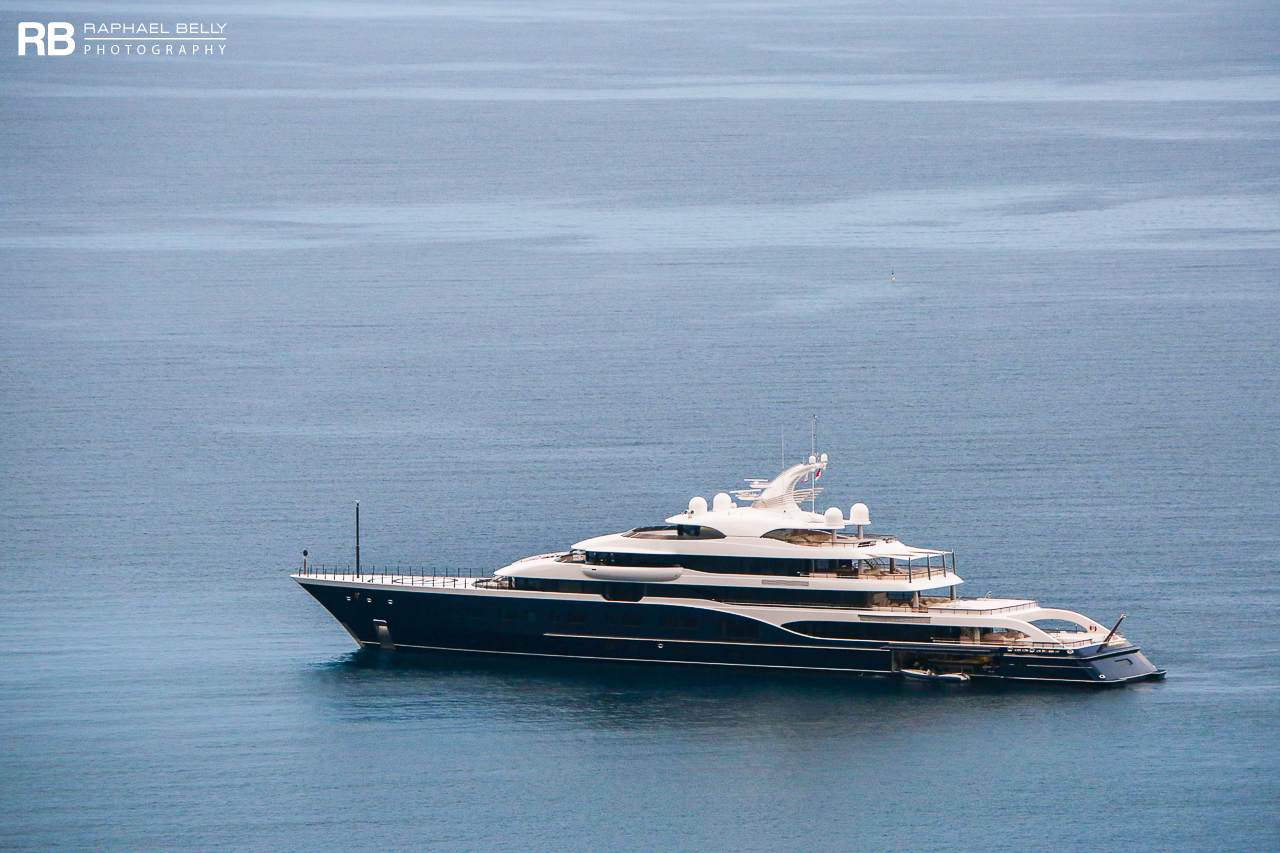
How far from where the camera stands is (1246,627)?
361 feet

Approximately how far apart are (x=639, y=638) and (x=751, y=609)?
19.0 feet

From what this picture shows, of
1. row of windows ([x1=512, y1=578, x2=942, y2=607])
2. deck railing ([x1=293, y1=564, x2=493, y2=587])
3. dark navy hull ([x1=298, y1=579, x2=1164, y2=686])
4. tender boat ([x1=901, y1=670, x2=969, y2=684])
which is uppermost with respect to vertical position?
deck railing ([x1=293, y1=564, x2=493, y2=587])

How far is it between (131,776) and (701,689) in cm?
2659

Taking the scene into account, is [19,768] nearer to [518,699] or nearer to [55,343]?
[518,699]

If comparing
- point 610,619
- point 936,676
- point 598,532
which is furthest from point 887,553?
point 598,532

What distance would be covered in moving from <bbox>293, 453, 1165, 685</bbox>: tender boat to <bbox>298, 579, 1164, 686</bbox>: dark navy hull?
7 cm

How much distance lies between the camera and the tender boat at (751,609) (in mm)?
103875

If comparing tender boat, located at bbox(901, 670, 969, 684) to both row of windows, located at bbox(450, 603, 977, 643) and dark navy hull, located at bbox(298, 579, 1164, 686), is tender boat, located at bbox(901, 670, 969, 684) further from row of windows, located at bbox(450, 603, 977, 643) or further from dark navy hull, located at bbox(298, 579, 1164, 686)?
row of windows, located at bbox(450, 603, 977, 643)

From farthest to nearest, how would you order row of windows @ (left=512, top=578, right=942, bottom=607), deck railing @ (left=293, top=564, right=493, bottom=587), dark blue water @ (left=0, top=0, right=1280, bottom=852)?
deck railing @ (left=293, top=564, right=493, bottom=587)
row of windows @ (left=512, top=578, right=942, bottom=607)
dark blue water @ (left=0, top=0, right=1280, bottom=852)

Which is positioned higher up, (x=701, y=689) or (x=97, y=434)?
(x=97, y=434)

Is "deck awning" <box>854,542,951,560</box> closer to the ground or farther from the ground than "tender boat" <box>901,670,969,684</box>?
farther from the ground

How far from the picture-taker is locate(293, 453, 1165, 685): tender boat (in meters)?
104

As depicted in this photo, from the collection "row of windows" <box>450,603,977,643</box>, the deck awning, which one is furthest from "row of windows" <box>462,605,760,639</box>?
the deck awning

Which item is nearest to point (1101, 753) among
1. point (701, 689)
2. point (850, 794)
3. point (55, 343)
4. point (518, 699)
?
point (850, 794)
